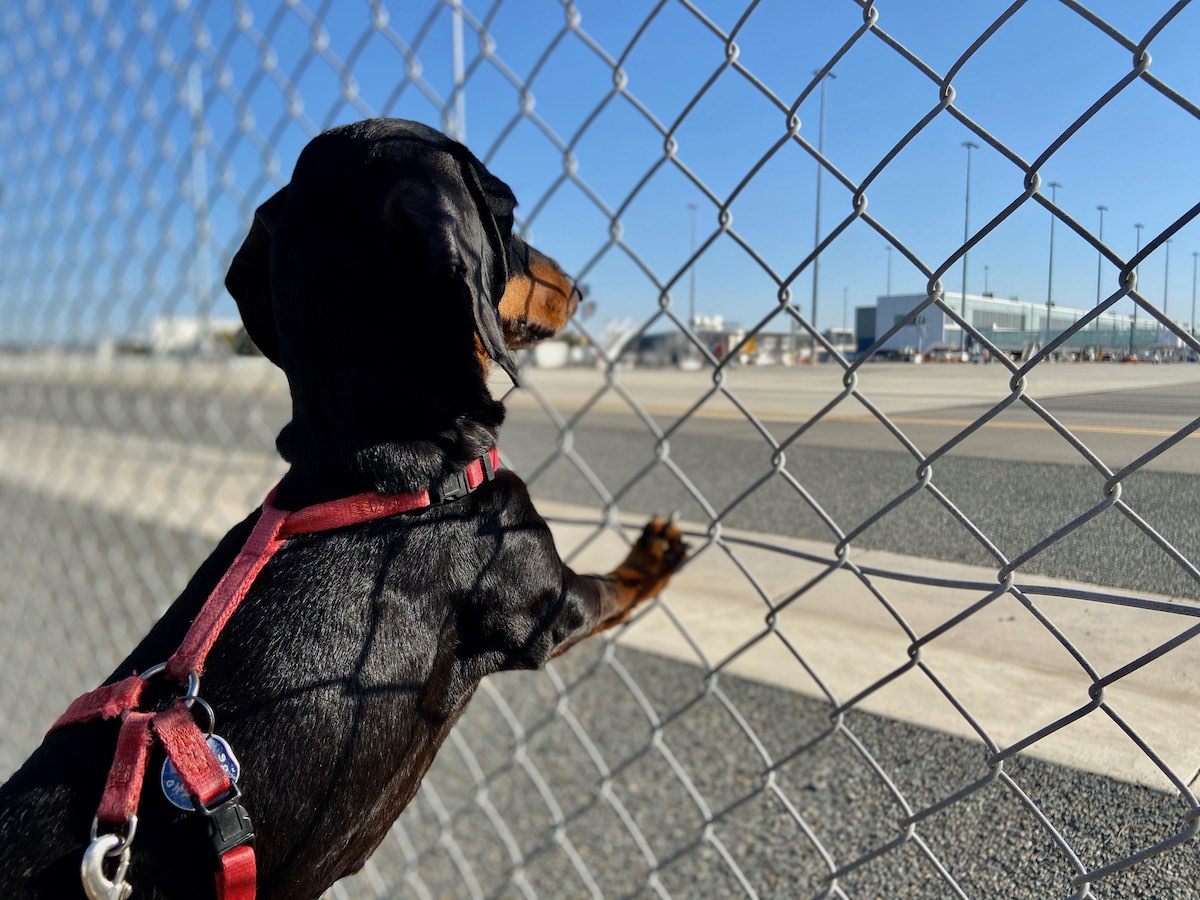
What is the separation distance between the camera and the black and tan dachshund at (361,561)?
121cm

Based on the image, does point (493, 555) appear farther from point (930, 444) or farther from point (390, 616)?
point (930, 444)

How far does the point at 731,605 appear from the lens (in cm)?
291

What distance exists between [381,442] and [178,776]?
61 cm

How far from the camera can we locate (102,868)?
3.43ft

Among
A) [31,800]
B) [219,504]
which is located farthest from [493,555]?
[219,504]

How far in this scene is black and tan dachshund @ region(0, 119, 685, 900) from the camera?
1211mm

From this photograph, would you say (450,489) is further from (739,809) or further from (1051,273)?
(739,809)

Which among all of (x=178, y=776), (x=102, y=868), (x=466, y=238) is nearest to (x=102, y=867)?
(x=102, y=868)

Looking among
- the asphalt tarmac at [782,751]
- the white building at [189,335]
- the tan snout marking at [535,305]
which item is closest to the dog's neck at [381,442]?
the tan snout marking at [535,305]

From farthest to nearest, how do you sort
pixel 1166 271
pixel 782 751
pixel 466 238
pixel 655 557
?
pixel 782 751
pixel 655 557
pixel 466 238
pixel 1166 271

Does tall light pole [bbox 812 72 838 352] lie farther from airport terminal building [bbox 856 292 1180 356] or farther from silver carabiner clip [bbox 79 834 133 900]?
silver carabiner clip [bbox 79 834 133 900]

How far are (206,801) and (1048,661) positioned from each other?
46.7 inches

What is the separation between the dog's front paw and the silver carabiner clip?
107cm

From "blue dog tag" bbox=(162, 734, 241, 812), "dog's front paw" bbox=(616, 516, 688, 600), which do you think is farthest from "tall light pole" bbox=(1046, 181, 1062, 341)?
"blue dog tag" bbox=(162, 734, 241, 812)
